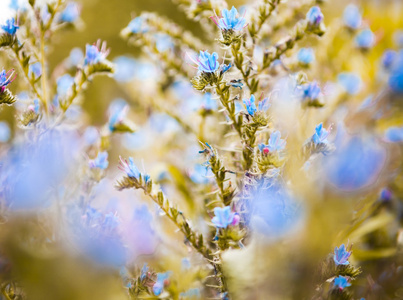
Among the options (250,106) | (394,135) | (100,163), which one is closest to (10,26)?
(100,163)

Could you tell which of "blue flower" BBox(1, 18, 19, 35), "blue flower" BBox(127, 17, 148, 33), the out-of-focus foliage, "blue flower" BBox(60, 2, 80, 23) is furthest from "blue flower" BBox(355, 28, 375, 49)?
"blue flower" BBox(1, 18, 19, 35)

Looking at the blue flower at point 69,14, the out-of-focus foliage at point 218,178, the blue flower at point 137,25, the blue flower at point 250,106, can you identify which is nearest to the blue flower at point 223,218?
the out-of-focus foliage at point 218,178

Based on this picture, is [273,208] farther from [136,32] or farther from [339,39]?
[339,39]

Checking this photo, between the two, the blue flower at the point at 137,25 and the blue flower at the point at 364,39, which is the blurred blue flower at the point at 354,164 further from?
the blue flower at the point at 137,25

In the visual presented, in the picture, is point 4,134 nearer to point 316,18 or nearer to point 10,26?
point 10,26

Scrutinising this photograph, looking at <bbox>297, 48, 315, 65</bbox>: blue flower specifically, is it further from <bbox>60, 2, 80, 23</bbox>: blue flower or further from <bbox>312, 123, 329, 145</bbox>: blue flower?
<bbox>60, 2, 80, 23</bbox>: blue flower

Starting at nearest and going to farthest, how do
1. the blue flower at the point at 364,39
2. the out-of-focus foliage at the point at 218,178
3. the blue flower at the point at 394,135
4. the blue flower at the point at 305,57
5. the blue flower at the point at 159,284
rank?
1. the out-of-focus foliage at the point at 218,178
2. the blue flower at the point at 159,284
3. the blue flower at the point at 305,57
4. the blue flower at the point at 394,135
5. the blue flower at the point at 364,39

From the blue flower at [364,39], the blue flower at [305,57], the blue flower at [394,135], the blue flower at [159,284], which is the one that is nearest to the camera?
the blue flower at [159,284]

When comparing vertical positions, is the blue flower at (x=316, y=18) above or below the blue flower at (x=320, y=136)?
above
